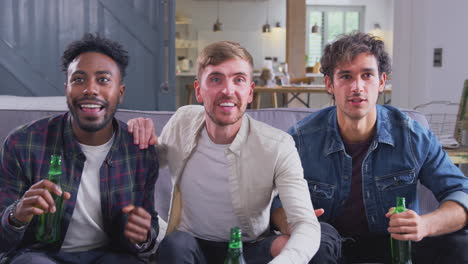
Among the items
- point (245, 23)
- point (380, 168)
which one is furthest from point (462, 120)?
point (245, 23)

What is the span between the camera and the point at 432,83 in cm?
376

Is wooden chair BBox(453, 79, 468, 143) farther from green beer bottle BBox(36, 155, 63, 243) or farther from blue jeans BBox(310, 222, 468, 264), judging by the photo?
green beer bottle BBox(36, 155, 63, 243)

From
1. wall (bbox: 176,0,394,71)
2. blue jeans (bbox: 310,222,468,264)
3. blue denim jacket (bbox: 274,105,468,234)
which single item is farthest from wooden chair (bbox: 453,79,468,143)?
wall (bbox: 176,0,394,71)

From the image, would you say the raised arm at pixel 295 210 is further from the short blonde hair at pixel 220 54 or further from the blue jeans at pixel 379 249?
the short blonde hair at pixel 220 54

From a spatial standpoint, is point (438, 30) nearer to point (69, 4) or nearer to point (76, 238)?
point (69, 4)

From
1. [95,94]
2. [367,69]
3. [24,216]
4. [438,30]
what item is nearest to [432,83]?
[438,30]

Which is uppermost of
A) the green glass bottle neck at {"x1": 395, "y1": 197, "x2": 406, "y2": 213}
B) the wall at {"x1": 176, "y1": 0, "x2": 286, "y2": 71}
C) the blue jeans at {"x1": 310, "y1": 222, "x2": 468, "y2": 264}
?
the wall at {"x1": 176, "y1": 0, "x2": 286, "y2": 71}

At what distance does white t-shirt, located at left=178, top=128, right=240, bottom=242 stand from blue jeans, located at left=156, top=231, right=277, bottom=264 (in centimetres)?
4

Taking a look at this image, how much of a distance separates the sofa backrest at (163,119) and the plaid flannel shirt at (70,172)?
1.31 ft

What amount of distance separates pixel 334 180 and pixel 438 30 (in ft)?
7.38

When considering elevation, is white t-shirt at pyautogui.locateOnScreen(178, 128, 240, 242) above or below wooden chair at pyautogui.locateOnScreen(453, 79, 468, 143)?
below

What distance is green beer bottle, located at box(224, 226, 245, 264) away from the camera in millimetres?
1312

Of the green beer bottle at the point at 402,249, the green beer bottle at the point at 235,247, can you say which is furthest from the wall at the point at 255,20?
the green beer bottle at the point at 235,247

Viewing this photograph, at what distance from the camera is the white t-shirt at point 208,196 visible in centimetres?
174
